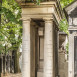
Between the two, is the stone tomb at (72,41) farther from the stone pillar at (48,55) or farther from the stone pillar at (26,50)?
the stone pillar at (26,50)

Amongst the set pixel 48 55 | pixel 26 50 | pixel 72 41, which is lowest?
pixel 48 55

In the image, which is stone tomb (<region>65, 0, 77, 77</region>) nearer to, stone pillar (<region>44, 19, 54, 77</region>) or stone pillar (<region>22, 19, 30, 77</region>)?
stone pillar (<region>44, 19, 54, 77</region>)

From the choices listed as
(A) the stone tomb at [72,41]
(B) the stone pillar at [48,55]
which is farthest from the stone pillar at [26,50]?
(A) the stone tomb at [72,41]

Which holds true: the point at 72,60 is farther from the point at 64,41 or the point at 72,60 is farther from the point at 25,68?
the point at 64,41

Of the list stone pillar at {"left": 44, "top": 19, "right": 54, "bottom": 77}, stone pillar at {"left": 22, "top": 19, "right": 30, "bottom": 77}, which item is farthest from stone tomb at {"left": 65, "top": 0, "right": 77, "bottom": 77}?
stone pillar at {"left": 22, "top": 19, "right": 30, "bottom": 77}

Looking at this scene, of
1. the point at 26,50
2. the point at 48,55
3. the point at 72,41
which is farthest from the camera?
the point at 26,50

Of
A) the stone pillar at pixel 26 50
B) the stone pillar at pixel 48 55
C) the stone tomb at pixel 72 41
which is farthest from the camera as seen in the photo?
the stone pillar at pixel 26 50

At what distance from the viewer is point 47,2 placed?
9.52 m

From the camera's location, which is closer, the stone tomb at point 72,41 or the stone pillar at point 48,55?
the stone tomb at point 72,41

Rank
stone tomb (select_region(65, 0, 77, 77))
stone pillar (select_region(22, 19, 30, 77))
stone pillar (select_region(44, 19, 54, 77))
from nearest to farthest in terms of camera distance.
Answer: stone tomb (select_region(65, 0, 77, 77))
stone pillar (select_region(44, 19, 54, 77))
stone pillar (select_region(22, 19, 30, 77))

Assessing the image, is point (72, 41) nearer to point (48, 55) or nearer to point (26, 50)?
point (48, 55)

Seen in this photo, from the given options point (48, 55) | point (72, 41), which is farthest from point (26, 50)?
point (72, 41)


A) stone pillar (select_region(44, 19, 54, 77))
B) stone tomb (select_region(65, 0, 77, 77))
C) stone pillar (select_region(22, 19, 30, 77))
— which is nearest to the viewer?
stone tomb (select_region(65, 0, 77, 77))

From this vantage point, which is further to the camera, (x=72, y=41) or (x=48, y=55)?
(x=48, y=55)
